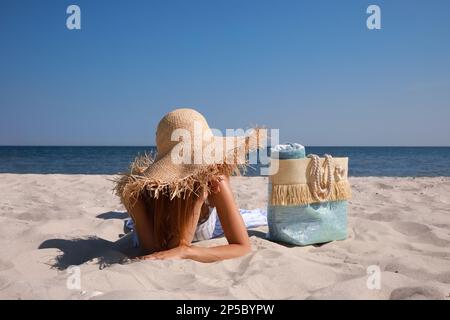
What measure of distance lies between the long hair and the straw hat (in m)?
0.06

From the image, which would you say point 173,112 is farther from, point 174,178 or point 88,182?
point 88,182

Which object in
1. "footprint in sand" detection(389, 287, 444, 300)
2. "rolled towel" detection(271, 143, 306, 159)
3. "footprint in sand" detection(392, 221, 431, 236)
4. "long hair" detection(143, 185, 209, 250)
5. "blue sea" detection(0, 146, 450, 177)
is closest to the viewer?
"footprint in sand" detection(389, 287, 444, 300)

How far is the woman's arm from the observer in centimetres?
231

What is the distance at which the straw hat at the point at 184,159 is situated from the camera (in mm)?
2246

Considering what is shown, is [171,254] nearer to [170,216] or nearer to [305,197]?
[170,216]

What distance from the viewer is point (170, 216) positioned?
2445mm

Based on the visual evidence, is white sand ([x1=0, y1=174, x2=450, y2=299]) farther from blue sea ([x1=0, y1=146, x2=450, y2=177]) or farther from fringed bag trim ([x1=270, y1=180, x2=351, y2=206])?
blue sea ([x1=0, y1=146, x2=450, y2=177])

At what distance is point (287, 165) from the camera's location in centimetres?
294

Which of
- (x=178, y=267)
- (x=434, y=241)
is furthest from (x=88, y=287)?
(x=434, y=241)

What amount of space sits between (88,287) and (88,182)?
17.0 ft

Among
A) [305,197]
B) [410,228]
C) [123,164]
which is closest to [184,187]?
[305,197]

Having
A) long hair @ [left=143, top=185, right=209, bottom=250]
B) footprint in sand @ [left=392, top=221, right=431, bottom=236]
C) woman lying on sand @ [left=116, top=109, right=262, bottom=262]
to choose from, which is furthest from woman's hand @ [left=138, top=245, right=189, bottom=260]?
footprint in sand @ [left=392, top=221, right=431, bottom=236]

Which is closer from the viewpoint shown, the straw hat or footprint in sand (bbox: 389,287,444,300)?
footprint in sand (bbox: 389,287,444,300)

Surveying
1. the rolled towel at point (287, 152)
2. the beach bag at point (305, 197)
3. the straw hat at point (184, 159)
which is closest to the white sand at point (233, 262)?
the beach bag at point (305, 197)
